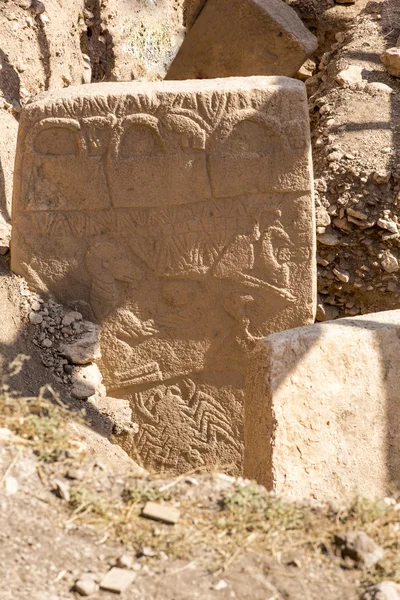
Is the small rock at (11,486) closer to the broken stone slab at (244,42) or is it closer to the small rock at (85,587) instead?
the small rock at (85,587)

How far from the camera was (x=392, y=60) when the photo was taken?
6316 mm

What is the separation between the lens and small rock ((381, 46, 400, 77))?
20.7 feet

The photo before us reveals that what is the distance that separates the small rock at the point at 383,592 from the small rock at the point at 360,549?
0.08 m

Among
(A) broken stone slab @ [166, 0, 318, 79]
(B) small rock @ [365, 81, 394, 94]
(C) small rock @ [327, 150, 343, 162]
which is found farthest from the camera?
(A) broken stone slab @ [166, 0, 318, 79]

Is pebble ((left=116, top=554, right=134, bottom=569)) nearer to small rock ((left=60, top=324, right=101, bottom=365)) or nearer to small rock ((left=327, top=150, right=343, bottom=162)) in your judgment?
small rock ((left=60, top=324, right=101, bottom=365))

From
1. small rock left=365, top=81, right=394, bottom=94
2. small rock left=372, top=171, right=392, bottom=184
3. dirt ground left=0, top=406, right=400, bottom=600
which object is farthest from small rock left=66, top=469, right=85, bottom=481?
small rock left=365, top=81, right=394, bottom=94

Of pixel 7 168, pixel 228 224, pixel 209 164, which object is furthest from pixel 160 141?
pixel 7 168

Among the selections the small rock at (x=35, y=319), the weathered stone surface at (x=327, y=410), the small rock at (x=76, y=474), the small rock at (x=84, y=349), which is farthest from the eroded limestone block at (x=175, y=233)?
the small rock at (x=76, y=474)

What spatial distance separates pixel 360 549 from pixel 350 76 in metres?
5.03

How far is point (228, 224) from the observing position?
407cm

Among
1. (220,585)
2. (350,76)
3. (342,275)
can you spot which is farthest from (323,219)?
(220,585)

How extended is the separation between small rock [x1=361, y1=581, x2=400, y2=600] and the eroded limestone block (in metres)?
2.11

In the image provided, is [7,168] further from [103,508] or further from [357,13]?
[357,13]

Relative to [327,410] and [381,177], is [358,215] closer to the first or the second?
[381,177]
